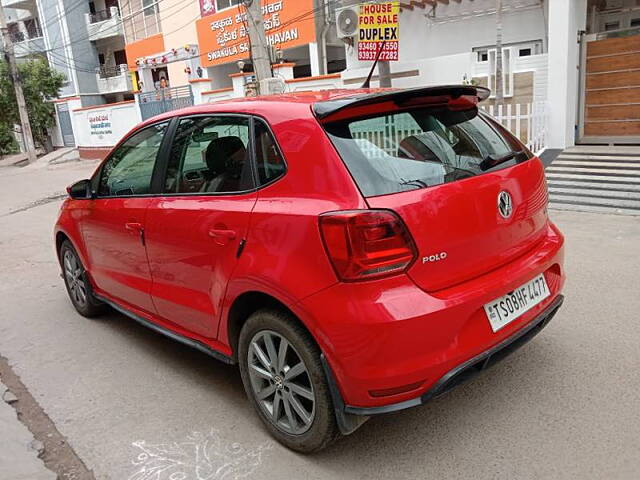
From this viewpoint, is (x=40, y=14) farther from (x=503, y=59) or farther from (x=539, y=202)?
(x=539, y=202)

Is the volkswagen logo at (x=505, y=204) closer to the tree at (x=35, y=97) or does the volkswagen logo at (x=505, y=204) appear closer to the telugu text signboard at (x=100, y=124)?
the telugu text signboard at (x=100, y=124)

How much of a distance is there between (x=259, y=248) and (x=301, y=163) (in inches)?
17.4

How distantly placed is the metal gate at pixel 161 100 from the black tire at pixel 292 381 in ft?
53.5

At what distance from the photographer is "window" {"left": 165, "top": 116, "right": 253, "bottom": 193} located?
281 cm

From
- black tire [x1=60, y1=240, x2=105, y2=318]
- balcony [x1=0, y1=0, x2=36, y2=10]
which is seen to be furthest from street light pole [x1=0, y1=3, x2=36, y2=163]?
black tire [x1=60, y1=240, x2=105, y2=318]

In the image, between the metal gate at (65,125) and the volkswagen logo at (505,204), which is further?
the metal gate at (65,125)

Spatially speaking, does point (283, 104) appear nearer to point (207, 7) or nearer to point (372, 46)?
point (372, 46)

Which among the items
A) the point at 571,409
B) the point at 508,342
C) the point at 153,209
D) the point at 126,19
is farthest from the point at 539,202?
the point at 126,19

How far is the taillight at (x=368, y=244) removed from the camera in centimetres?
217

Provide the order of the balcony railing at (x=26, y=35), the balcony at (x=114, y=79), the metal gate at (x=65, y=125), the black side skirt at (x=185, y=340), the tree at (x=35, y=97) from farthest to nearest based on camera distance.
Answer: the balcony railing at (x=26, y=35) → the balcony at (x=114, y=79) → the metal gate at (x=65, y=125) → the tree at (x=35, y=97) → the black side skirt at (x=185, y=340)

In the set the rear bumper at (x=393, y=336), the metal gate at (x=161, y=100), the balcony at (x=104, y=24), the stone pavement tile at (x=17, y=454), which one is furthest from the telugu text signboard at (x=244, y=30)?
the rear bumper at (x=393, y=336)

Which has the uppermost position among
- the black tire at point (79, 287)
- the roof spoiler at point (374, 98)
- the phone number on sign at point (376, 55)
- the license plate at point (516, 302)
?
the phone number on sign at point (376, 55)

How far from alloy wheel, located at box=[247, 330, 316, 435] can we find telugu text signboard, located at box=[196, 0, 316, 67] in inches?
582

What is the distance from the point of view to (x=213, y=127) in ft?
10.1
